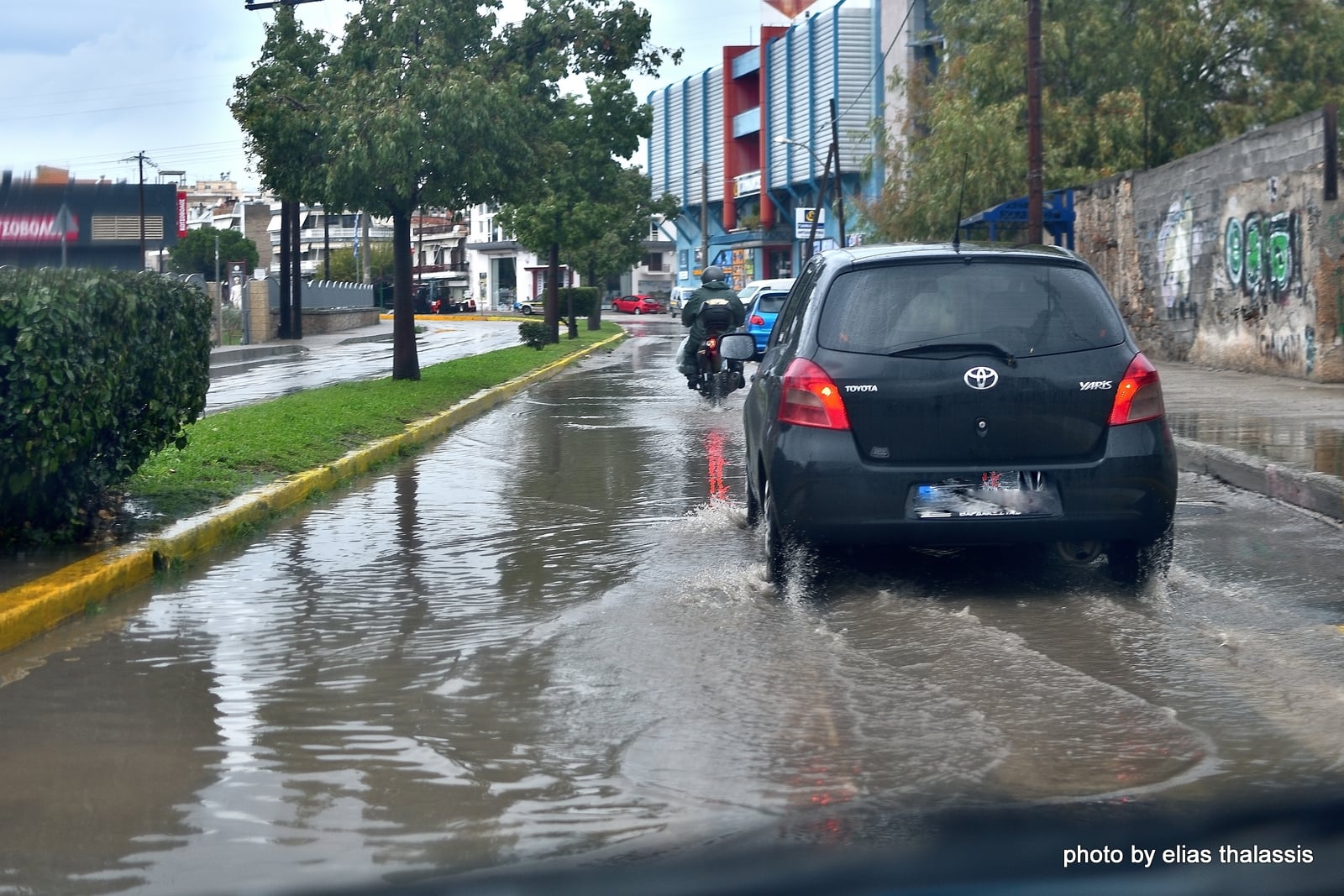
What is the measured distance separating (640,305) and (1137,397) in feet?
290

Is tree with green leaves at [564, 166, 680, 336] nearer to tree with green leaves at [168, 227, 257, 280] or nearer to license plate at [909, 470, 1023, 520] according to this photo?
license plate at [909, 470, 1023, 520]

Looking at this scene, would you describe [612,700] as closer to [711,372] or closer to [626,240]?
[711,372]

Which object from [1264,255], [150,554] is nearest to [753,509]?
[150,554]

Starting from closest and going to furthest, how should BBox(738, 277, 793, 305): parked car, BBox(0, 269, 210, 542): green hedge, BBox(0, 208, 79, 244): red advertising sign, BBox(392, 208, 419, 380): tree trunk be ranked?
BBox(0, 269, 210, 542): green hedge, BBox(0, 208, 79, 244): red advertising sign, BBox(392, 208, 419, 380): tree trunk, BBox(738, 277, 793, 305): parked car

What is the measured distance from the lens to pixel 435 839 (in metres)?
3.91

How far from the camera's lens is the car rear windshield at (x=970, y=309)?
6.90 m

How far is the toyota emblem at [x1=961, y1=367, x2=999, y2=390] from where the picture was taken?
677 cm

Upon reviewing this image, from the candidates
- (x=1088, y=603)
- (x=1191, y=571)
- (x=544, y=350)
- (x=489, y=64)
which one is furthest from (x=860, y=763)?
(x=544, y=350)

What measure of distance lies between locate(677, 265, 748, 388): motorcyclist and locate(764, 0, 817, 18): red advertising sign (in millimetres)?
57568

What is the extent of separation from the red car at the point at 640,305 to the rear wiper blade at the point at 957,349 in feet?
289

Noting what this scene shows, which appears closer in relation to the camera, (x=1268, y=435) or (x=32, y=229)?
(x=32, y=229)

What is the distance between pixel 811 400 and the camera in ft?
22.7

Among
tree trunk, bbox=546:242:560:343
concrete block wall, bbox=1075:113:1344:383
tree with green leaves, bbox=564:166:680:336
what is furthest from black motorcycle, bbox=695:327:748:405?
tree with green leaves, bbox=564:166:680:336

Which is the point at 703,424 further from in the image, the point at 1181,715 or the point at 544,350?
the point at 544,350
